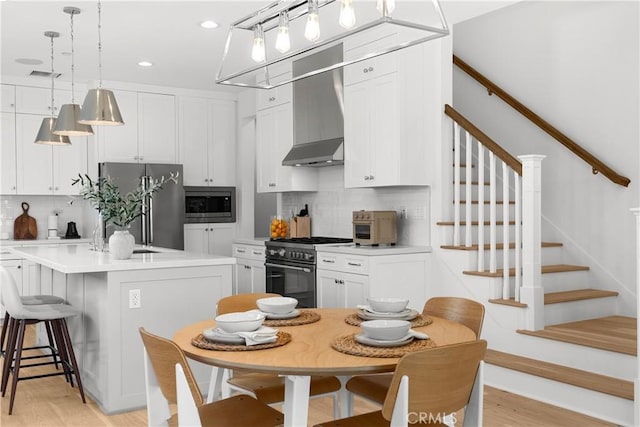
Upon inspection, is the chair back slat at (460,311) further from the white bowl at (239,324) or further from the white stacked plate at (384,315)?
the white bowl at (239,324)

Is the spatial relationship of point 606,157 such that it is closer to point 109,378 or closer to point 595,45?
point 595,45

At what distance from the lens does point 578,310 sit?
4719 millimetres

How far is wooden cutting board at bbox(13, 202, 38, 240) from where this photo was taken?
7254 millimetres

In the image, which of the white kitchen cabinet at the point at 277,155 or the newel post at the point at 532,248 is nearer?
the newel post at the point at 532,248

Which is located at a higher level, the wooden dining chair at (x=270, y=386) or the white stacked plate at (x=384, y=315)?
the white stacked plate at (x=384, y=315)

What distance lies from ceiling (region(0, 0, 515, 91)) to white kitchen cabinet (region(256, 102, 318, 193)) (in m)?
0.82

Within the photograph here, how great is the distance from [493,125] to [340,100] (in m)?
1.67

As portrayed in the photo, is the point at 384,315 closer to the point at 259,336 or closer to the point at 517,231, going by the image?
the point at 259,336

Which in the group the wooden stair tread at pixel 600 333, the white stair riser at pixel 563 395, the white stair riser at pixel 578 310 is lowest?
the white stair riser at pixel 563 395

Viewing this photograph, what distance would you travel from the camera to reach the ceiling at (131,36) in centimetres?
458

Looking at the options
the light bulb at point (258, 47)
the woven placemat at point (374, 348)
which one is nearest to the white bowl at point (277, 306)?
the woven placemat at point (374, 348)

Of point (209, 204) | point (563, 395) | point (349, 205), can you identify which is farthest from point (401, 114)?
point (209, 204)

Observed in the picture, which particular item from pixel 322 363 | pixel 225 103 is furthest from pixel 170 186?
pixel 322 363

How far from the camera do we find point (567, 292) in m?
4.95
